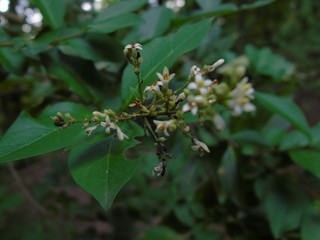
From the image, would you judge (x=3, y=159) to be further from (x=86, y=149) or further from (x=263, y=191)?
(x=263, y=191)

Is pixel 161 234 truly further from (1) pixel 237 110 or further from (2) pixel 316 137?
(1) pixel 237 110

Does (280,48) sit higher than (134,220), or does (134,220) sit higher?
(280,48)

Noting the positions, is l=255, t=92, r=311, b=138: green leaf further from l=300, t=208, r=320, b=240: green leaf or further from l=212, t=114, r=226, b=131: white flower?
l=212, t=114, r=226, b=131: white flower

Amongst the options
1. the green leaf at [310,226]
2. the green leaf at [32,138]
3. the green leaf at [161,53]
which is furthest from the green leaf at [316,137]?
the green leaf at [32,138]

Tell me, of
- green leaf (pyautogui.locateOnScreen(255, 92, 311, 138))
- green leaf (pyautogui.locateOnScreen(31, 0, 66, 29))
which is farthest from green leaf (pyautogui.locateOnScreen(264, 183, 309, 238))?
green leaf (pyautogui.locateOnScreen(31, 0, 66, 29))

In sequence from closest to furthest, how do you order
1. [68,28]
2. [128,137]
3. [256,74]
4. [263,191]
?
1. [128,137]
2. [68,28]
3. [263,191]
4. [256,74]

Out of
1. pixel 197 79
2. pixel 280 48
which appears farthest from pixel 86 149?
pixel 280 48

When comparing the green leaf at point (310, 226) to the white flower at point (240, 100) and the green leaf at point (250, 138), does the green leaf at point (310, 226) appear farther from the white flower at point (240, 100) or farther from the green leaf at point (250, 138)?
the white flower at point (240, 100)

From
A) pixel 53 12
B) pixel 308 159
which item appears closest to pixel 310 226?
pixel 308 159
